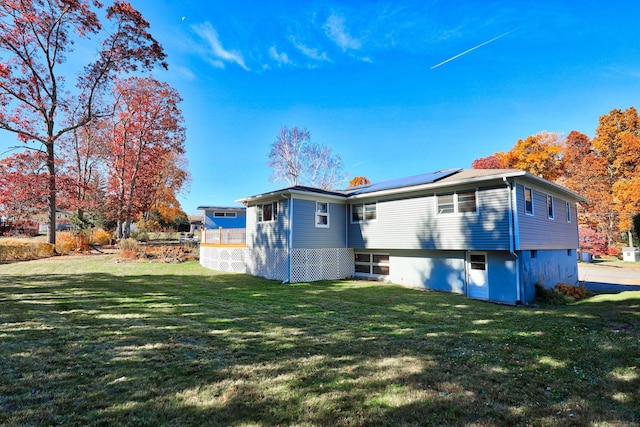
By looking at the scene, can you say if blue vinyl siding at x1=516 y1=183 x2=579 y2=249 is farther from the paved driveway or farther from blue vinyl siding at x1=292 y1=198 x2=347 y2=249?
blue vinyl siding at x1=292 y1=198 x2=347 y2=249

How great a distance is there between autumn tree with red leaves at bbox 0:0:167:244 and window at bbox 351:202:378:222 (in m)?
14.0

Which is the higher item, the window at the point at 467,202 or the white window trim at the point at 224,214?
the white window trim at the point at 224,214

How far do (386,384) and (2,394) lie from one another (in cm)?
373

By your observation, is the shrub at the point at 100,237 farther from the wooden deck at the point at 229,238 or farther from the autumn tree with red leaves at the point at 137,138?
the wooden deck at the point at 229,238

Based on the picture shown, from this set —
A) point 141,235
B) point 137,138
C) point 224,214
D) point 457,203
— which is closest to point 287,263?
point 457,203

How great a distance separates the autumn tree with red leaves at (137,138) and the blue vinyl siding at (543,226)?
2602cm

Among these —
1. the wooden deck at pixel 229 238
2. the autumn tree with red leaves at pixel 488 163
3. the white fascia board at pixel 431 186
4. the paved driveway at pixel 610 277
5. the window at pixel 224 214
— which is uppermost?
the autumn tree with red leaves at pixel 488 163

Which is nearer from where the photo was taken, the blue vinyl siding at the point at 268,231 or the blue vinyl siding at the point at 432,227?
the blue vinyl siding at the point at 432,227

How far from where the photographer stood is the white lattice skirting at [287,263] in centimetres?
1429

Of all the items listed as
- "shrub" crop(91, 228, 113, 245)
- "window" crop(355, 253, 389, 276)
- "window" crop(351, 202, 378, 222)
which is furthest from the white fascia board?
"shrub" crop(91, 228, 113, 245)

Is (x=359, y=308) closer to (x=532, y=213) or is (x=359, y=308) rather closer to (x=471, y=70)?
(x=532, y=213)

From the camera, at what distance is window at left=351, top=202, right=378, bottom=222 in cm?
1520

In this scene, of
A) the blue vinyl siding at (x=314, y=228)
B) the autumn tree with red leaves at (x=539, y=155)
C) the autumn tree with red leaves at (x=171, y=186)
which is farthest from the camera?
the autumn tree with red leaves at (x=171, y=186)

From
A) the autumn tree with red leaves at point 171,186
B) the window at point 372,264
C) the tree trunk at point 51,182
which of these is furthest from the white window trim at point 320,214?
the autumn tree with red leaves at point 171,186
